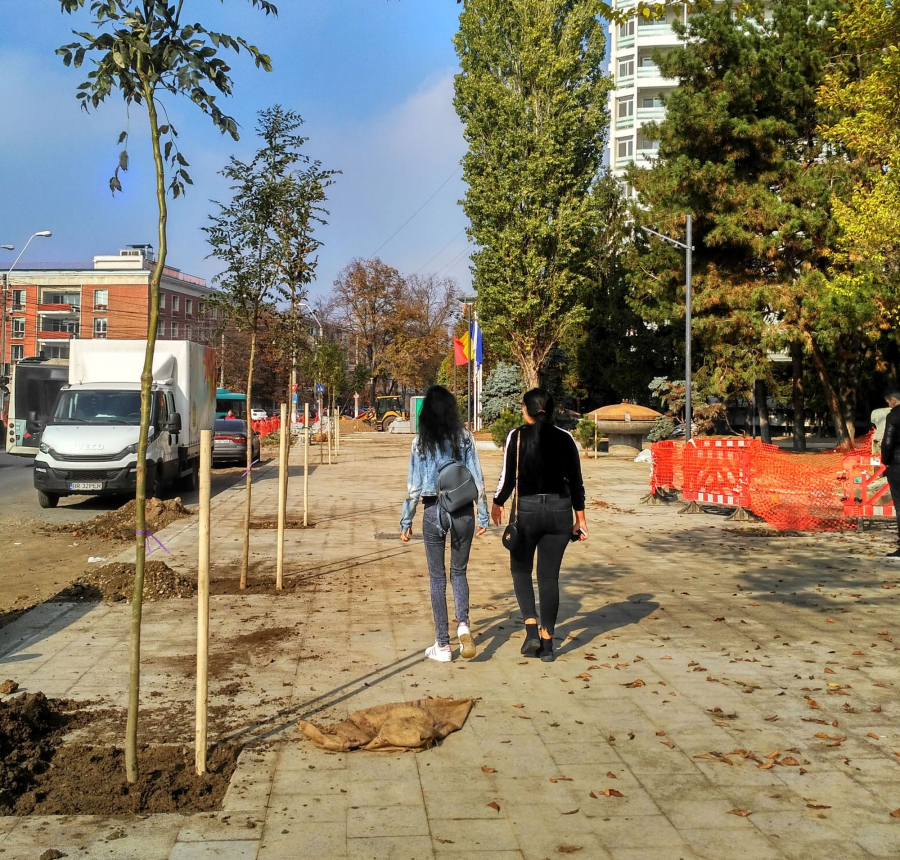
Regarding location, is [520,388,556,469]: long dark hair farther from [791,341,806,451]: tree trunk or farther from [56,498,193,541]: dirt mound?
[791,341,806,451]: tree trunk

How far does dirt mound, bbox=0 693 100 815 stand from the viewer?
159 inches

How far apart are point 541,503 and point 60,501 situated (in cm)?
1545

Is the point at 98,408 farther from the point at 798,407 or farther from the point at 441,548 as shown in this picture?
the point at 798,407

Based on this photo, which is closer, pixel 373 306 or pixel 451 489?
pixel 451 489

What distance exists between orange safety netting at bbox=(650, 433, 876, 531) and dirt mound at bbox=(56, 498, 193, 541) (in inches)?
339

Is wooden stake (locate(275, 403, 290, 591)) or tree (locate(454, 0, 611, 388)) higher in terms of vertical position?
tree (locate(454, 0, 611, 388))

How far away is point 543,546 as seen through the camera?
6.49 meters

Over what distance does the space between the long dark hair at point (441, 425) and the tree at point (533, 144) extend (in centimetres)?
3173

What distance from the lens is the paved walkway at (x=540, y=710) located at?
372 centimetres

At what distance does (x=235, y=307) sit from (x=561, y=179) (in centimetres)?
2877

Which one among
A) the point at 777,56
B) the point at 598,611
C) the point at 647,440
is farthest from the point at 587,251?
the point at 598,611

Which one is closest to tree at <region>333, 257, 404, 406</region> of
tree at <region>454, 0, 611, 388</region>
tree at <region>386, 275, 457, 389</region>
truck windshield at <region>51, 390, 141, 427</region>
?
tree at <region>386, 275, 457, 389</region>

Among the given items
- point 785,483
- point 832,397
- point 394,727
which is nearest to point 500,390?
point 832,397

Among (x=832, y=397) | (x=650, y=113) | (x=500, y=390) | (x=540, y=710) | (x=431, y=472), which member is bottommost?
(x=540, y=710)
